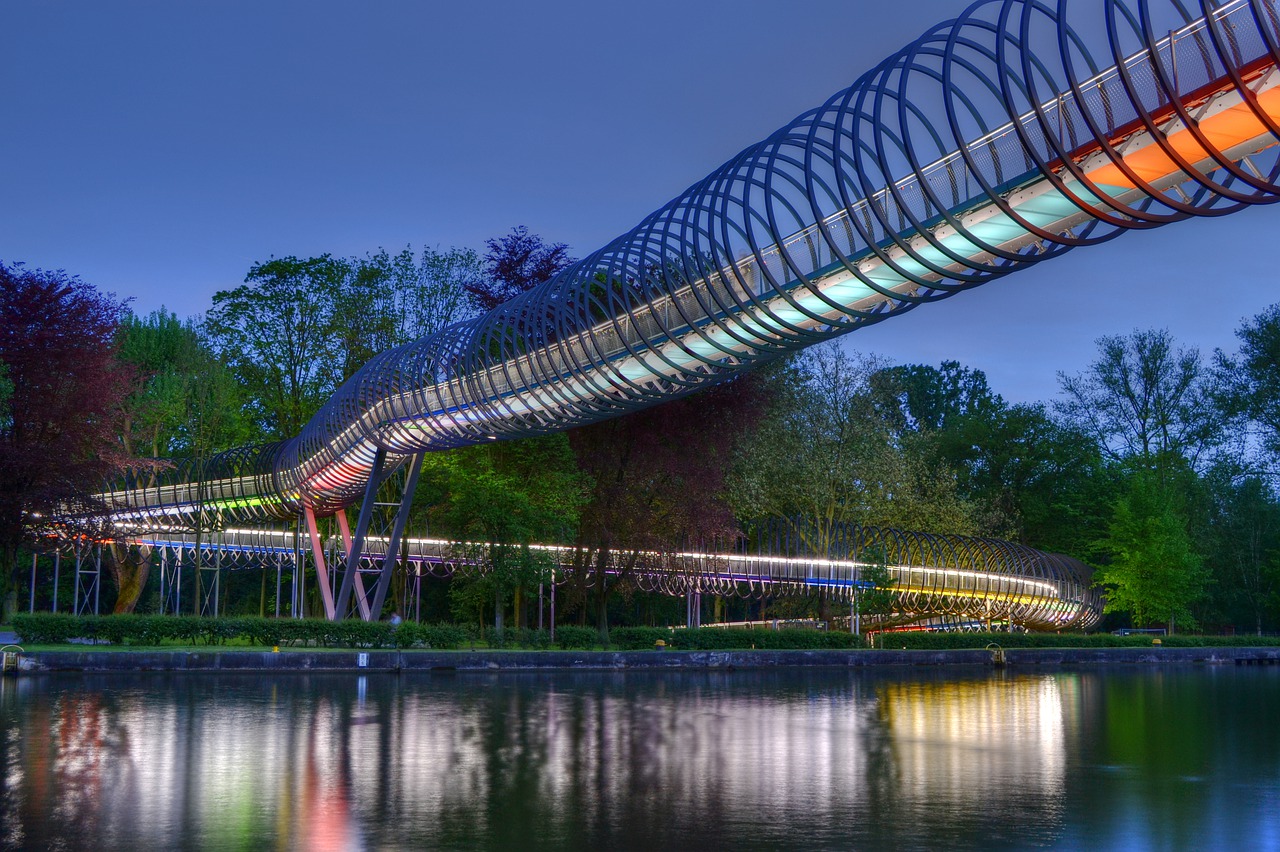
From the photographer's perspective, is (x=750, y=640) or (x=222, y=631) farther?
(x=750, y=640)

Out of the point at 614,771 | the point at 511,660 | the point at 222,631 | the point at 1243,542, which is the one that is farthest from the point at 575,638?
the point at 1243,542

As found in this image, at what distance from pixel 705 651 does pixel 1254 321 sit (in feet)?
147

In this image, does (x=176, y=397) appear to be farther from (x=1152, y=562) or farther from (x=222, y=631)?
(x=1152, y=562)

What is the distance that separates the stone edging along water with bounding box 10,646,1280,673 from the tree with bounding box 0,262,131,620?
7778mm

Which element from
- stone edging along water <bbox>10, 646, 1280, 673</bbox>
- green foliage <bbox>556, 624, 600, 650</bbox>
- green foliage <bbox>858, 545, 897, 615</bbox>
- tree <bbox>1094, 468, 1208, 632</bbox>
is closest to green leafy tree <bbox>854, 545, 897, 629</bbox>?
green foliage <bbox>858, 545, 897, 615</bbox>

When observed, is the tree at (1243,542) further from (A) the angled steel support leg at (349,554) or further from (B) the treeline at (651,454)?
(A) the angled steel support leg at (349,554)

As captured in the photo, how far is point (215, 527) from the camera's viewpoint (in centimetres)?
4306

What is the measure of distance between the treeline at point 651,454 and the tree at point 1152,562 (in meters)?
0.10

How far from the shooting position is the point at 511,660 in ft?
95.1

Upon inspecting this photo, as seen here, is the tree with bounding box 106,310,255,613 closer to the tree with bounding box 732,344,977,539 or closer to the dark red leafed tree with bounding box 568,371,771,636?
the dark red leafed tree with bounding box 568,371,771,636

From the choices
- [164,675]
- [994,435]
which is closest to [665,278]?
[164,675]

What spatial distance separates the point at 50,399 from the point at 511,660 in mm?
14968

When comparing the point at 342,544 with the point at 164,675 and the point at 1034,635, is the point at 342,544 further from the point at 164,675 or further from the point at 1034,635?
the point at 1034,635

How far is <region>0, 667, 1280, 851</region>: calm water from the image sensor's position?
7.91 meters
